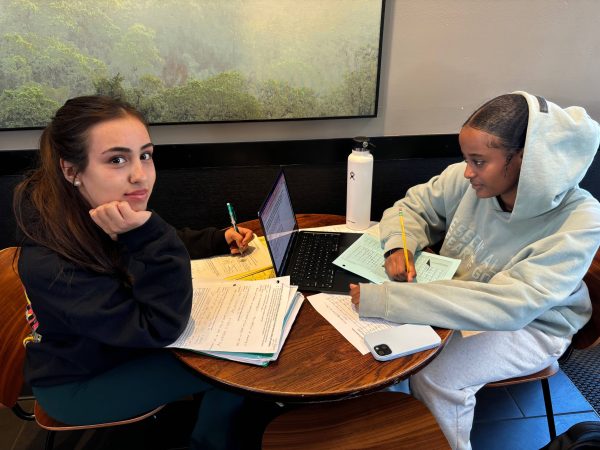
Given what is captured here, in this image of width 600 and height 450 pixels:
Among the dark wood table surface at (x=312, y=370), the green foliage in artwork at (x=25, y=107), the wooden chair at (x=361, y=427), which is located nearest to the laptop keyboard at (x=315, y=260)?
the dark wood table surface at (x=312, y=370)

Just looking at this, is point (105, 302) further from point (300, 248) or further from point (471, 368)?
point (471, 368)

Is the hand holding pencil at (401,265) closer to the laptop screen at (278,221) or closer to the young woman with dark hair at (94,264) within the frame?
the laptop screen at (278,221)

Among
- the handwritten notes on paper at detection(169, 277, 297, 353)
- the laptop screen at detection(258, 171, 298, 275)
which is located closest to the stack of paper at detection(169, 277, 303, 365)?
the handwritten notes on paper at detection(169, 277, 297, 353)

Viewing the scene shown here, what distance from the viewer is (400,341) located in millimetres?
949

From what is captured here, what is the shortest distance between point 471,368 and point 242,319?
69 cm

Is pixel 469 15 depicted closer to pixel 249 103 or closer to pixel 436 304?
pixel 249 103

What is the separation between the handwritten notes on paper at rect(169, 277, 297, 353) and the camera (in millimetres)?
932

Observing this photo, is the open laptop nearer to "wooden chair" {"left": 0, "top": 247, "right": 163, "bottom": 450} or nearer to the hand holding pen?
the hand holding pen

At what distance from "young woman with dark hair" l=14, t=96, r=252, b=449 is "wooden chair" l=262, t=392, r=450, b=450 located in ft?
0.83

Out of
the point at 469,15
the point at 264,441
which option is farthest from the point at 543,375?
the point at 469,15

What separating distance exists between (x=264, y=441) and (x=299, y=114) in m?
1.28

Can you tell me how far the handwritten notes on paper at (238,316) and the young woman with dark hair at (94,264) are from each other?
0.18 ft

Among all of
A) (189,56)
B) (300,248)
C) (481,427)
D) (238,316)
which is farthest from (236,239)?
(481,427)

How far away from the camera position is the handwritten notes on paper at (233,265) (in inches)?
49.2
